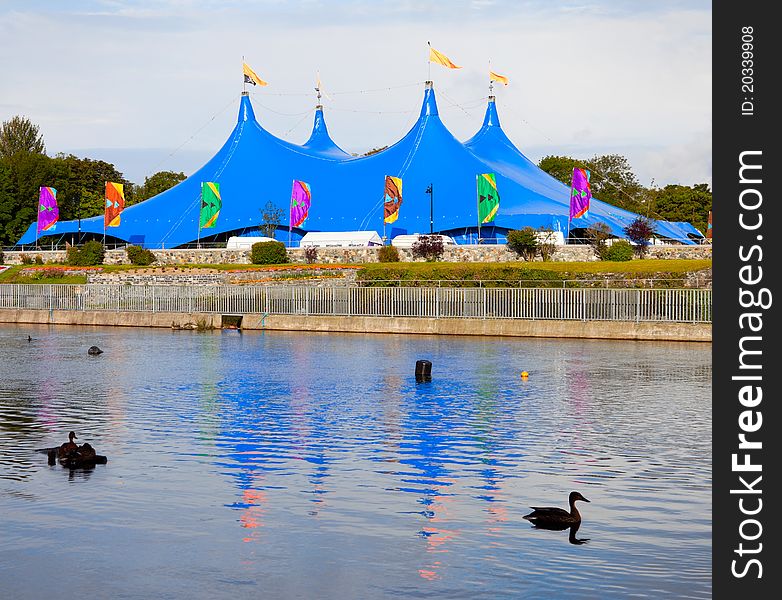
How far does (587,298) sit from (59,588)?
96.0 ft

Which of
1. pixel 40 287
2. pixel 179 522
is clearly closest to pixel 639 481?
pixel 179 522

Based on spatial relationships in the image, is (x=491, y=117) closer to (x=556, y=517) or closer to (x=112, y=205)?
(x=112, y=205)

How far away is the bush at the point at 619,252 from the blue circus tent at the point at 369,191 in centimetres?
1024

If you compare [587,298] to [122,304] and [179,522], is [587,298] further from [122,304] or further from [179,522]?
[179,522]

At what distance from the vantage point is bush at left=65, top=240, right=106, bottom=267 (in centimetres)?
7731

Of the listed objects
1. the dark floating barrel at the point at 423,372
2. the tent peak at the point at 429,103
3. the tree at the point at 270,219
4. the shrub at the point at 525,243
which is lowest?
the dark floating barrel at the point at 423,372

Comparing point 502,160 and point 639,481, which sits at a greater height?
point 502,160

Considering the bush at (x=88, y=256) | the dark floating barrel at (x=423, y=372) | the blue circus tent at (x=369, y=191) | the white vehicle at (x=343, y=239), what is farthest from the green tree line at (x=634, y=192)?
the dark floating barrel at (x=423, y=372)

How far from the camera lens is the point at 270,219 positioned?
294 ft

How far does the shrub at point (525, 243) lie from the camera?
7106cm

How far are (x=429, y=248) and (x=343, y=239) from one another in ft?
36.1

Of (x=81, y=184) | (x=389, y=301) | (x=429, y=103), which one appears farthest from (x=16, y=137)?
(x=389, y=301)

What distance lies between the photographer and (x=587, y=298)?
124ft

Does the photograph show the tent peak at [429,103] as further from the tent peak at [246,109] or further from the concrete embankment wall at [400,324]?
the concrete embankment wall at [400,324]
